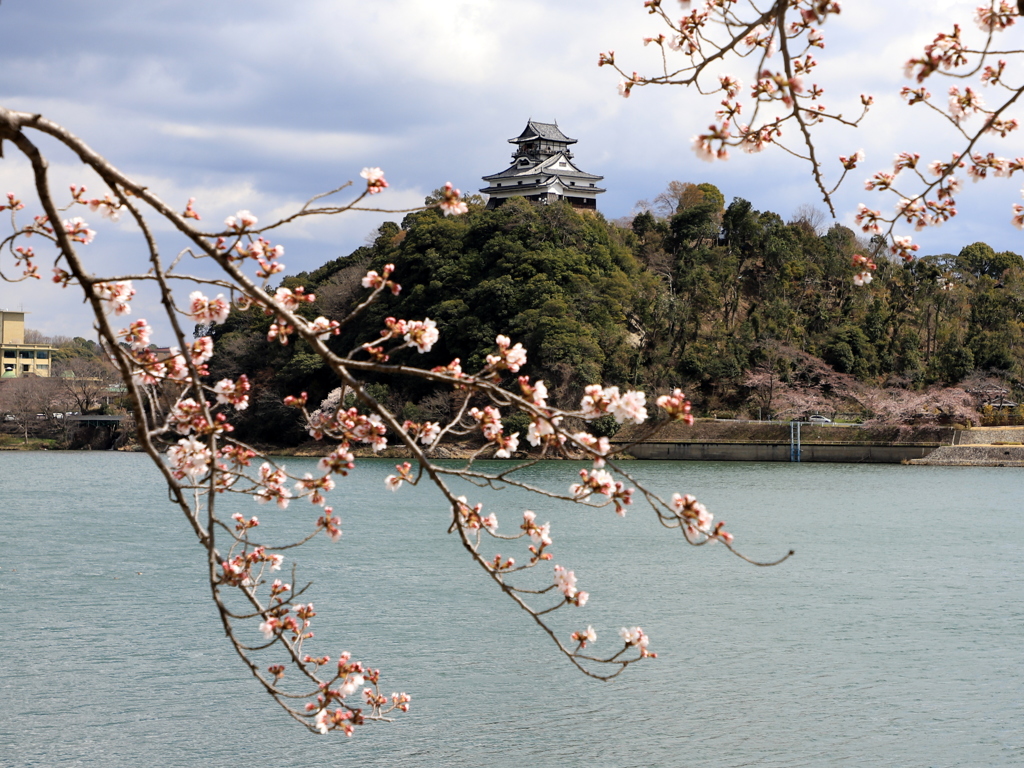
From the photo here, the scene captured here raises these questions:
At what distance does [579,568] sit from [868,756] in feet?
25.1

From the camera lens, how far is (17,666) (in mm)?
9578

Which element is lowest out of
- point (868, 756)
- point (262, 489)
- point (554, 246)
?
point (868, 756)

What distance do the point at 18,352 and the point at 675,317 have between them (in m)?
46.4

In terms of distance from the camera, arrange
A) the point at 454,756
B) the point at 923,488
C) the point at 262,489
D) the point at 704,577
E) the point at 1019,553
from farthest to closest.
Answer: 1. the point at 923,488
2. the point at 1019,553
3. the point at 704,577
4. the point at 454,756
5. the point at 262,489

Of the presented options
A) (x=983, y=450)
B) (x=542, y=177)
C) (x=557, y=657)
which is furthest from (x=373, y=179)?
(x=542, y=177)

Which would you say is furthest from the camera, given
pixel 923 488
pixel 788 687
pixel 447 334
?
pixel 447 334

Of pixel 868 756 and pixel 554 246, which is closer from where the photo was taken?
pixel 868 756

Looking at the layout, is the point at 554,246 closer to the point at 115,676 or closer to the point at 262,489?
the point at 115,676

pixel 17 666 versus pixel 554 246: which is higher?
pixel 554 246

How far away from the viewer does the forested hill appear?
3897 centimetres

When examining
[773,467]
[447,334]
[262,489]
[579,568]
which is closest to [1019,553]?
[579,568]

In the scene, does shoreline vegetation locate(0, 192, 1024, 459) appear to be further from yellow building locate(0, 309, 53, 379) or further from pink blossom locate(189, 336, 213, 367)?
pink blossom locate(189, 336, 213, 367)

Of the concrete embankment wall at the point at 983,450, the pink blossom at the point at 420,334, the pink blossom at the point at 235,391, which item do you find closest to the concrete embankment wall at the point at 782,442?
the concrete embankment wall at the point at 983,450

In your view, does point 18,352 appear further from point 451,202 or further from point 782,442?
point 451,202
